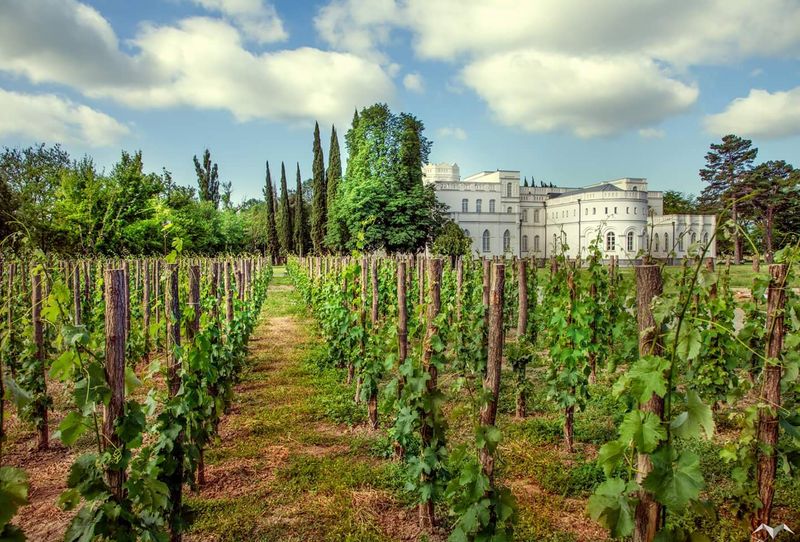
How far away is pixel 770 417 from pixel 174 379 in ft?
13.3

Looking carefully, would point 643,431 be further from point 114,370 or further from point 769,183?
point 769,183

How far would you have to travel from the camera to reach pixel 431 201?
4072 cm

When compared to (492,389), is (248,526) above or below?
below

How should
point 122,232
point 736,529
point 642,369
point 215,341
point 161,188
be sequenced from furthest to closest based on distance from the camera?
point 161,188 → point 122,232 → point 215,341 → point 736,529 → point 642,369

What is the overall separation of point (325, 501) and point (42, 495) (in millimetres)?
2432

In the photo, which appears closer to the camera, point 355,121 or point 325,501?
point 325,501

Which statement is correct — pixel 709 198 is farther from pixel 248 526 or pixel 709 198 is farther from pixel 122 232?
pixel 248 526

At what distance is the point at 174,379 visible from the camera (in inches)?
142

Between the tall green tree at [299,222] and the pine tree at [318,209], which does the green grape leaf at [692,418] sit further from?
the tall green tree at [299,222]

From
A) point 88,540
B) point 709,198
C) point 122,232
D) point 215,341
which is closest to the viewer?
point 88,540

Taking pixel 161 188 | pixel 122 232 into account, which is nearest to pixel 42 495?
pixel 122 232

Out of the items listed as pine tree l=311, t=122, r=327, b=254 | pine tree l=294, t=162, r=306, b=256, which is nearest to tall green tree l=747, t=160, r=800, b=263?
pine tree l=311, t=122, r=327, b=254

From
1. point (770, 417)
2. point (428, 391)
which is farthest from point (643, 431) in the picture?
point (428, 391)

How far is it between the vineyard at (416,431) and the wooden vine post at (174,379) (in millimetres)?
15
